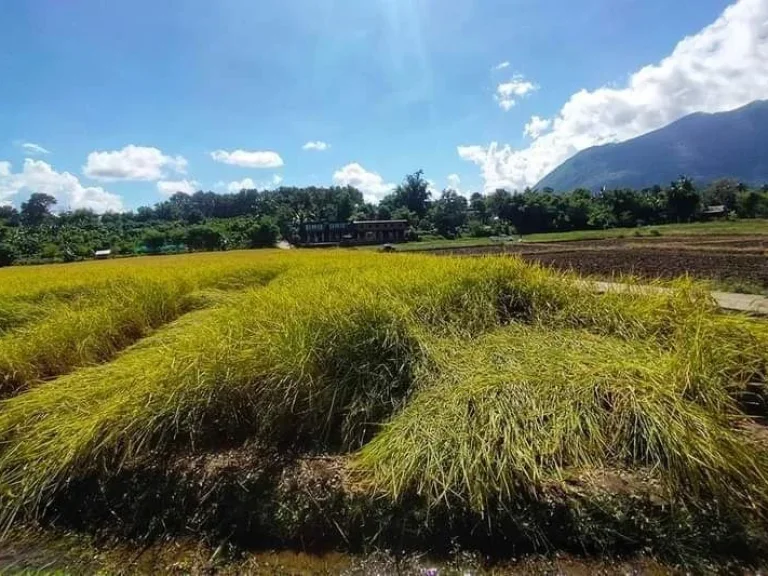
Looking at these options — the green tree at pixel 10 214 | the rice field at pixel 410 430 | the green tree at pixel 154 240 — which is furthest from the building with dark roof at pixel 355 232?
the green tree at pixel 10 214

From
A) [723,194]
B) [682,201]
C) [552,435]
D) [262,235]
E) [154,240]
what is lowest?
[552,435]

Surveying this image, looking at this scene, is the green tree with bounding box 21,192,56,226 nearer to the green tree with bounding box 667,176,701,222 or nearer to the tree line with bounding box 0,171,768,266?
the tree line with bounding box 0,171,768,266

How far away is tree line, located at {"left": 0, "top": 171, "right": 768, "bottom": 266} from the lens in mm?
40938

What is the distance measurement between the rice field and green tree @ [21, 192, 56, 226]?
9810 cm

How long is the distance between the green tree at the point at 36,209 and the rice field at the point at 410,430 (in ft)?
322

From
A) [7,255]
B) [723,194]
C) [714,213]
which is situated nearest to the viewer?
[7,255]

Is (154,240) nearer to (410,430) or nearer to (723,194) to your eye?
(410,430)

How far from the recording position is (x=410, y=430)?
1.90 meters

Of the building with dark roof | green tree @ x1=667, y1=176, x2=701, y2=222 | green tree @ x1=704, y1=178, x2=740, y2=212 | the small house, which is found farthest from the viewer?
green tree @ x1=704, y1=178, x2=740, y2=212

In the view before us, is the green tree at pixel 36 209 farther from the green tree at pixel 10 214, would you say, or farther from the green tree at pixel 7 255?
the green tree at pixel 7 255

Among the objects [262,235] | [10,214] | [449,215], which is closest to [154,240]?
[262,235]

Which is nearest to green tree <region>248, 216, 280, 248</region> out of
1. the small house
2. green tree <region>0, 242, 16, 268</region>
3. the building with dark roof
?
the building with dark roof

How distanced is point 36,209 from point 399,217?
75.1 m

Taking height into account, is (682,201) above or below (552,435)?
above
